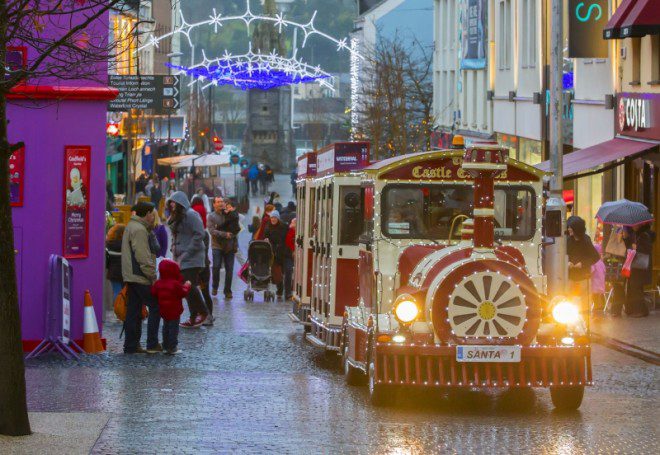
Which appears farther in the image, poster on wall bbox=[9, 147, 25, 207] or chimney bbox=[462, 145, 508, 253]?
poster on wall bbox=[9, 147, 25, 207]

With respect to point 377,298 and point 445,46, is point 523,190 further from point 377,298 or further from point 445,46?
point 445,46

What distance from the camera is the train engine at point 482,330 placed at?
12.7m

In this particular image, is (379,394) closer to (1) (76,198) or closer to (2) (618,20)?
(1) (76,198)

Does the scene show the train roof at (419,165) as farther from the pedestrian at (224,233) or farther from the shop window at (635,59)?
the shop window at (635,59)

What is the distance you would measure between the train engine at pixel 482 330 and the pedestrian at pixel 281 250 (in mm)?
15076

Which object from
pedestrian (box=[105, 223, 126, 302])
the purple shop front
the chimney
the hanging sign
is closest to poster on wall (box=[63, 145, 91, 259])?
the purple shop front

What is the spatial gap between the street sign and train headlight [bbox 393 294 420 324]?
1308cm

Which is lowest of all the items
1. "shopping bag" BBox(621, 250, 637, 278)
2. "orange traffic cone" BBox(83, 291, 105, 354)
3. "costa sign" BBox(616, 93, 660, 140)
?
"orange traffic cone" BBox(83, 291, 105, 354)

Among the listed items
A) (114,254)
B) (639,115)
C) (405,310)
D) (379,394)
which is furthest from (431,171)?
(639,115)

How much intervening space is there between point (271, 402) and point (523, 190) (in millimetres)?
3595

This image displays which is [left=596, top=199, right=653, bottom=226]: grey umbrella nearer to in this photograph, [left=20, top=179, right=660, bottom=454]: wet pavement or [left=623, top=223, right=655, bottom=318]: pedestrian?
[left=623, top=223, right=655, bottom=318]: pedestrian

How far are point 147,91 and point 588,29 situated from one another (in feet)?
29.3

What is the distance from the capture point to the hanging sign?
2967 centimetres

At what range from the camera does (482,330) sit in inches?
505
